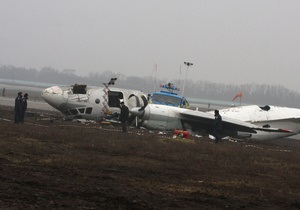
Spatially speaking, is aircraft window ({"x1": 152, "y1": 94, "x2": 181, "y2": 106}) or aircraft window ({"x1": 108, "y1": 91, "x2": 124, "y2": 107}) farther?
aircraft window ({"x1": 152, "y1": 94, "x2": 181, "y2": 106})

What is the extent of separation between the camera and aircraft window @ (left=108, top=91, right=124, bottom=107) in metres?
27.7

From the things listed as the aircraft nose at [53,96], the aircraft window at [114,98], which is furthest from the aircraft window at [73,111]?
the aircraft window at [114,98]

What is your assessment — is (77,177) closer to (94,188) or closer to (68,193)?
(94,188)

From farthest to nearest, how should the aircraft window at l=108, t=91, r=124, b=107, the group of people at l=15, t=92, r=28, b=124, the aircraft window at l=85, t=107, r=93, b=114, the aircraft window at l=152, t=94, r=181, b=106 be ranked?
the aircraft window at l=152, t=94, r=181, b=106 < the aircraft window at l=108, t=91, r=124, b=107 < the aircraft window at l=85, t=107, r=93, b=114 < the group of people at l=15, t=92, r=28, b=124

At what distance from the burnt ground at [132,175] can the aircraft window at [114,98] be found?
1026 centimetres

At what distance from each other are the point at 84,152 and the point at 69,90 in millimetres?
13914

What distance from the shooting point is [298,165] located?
611 inches

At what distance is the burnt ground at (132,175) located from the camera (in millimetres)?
7738

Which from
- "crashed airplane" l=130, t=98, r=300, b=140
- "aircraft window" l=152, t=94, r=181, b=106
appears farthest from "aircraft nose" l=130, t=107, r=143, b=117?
"aircraft window" l=152, t=94, r=181, b=106

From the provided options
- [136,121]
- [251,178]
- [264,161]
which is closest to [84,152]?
[251,178]

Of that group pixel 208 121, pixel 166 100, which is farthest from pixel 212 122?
pixel 166 100

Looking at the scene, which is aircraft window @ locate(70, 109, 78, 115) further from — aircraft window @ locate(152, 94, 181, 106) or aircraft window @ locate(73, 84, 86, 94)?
aircraft window @ locate(152, 94, 181, 106)

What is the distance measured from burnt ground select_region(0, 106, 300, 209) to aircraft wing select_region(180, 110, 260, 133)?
26.4ft

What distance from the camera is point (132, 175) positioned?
416 inches
